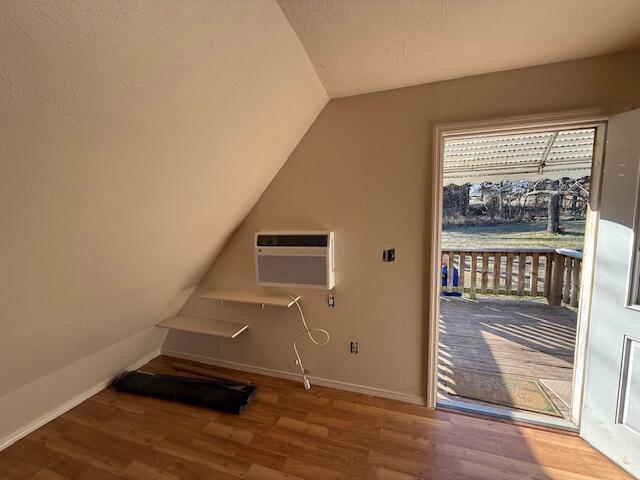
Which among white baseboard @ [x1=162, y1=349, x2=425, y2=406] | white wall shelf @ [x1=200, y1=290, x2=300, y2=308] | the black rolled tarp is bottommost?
white baseboard @ [x1=162, y1=349, x2=425, y2=406]

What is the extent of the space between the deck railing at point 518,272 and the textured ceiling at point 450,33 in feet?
10.3

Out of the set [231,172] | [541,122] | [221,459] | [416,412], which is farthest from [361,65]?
[221,459]

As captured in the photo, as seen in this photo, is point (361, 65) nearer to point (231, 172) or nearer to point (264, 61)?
point (264, 61)

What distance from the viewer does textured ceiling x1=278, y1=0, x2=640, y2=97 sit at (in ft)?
3.34

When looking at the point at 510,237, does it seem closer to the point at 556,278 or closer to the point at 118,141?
the point at 556,278

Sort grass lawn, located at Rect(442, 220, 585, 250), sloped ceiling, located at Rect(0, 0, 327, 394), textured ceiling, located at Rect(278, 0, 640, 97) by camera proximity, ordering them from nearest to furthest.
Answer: sloped ceiling, located at Rect(0, 0, 327, 394), textured ceiling, located at Rect(278, 0, 640, 97), grass lawn, located at Rect(442, 220, 585, 250)

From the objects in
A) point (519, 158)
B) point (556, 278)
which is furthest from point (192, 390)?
point (556, 278)

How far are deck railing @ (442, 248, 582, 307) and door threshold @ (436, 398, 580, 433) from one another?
8.42ft

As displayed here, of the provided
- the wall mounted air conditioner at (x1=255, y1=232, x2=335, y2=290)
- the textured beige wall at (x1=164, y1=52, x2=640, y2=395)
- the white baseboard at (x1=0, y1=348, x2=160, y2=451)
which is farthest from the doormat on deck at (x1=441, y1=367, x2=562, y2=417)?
the white baseboard at (x1=0, y1=348, x2=160, y2=451)

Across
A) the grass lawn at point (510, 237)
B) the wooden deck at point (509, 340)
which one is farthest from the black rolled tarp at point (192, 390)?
the grass lawn at point (510, 237)

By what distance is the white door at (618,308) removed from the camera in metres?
1.31

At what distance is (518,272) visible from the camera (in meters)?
3.90

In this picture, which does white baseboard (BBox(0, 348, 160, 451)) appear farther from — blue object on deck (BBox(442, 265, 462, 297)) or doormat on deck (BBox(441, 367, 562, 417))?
blue object on deck (BBox(442, 265, 462, 297))

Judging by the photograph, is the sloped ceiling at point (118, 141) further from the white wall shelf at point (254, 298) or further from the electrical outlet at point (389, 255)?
the electrical outlet at point (389, 255)
